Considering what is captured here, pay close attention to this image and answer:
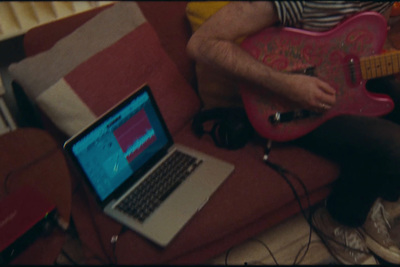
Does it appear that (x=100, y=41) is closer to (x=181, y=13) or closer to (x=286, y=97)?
(x=181, y=13)

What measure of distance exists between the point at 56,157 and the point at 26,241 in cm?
24

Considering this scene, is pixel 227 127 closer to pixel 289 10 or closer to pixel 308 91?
pixel 308 91

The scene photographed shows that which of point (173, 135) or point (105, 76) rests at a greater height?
point (105, 76)

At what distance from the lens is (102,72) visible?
0.89m

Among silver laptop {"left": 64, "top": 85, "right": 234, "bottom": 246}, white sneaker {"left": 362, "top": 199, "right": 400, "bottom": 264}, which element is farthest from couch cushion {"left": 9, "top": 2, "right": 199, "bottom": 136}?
white sneaker {"left": 362, "top": 199, "right": 400, "bottom": 264}

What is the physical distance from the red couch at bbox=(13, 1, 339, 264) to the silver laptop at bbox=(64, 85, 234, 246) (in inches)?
1.2

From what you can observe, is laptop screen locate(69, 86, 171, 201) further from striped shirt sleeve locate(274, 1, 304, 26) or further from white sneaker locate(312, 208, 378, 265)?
white sneaker locate(312, 208, 378, 265)

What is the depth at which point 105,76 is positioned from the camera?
0.89 m

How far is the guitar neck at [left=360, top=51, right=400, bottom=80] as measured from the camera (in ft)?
2.36

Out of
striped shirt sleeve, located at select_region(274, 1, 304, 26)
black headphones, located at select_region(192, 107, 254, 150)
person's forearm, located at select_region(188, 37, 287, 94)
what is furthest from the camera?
black headphones, located at select_region(192, 107, 254, 150)

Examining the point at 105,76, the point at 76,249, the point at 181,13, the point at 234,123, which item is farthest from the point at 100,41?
the point at 76,249

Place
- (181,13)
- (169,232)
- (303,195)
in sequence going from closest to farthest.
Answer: (169,232)
(303,195)
(181,13)

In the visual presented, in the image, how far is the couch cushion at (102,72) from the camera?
2.75 ft

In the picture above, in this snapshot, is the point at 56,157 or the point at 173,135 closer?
the point at 56,157
